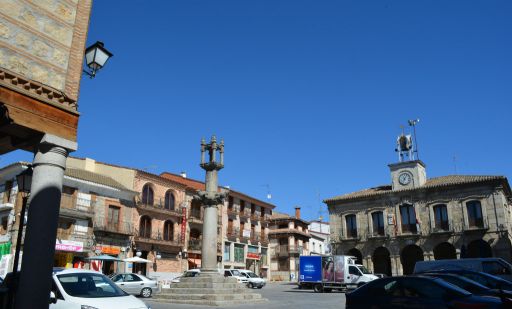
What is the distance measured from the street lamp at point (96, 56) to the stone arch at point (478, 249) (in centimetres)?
3384

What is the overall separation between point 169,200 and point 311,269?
1651cm

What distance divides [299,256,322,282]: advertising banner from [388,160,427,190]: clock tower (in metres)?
13.7

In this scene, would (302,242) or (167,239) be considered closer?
(167,239)

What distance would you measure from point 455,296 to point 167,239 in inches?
1365

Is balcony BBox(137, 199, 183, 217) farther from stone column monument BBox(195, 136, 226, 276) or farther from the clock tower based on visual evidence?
the clock tower

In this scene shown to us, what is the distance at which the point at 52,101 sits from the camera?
888cm

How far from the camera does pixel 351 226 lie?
41250mm

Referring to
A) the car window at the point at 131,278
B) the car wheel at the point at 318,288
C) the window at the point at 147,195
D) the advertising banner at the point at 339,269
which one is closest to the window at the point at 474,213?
the advertising banner at the point at 339,269

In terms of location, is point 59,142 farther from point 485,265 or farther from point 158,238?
point 158,238

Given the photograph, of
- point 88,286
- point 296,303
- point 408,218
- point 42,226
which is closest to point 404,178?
point 408,218

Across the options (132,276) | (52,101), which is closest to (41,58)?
(52,101)

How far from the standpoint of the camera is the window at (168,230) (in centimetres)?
4012

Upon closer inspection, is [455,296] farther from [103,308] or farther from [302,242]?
[302,242]

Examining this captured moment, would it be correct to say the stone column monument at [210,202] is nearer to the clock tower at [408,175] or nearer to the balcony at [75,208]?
the balcony at [75,208]
